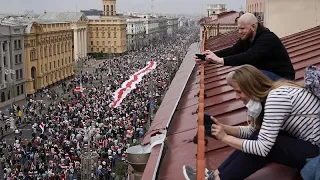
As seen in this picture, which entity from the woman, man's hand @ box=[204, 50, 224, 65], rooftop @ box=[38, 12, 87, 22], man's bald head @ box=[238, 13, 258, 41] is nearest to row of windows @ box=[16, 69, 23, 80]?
rooftop @ box=[38, 12, 87, 22]

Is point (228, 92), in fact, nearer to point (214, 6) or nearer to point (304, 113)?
point (304, 113)

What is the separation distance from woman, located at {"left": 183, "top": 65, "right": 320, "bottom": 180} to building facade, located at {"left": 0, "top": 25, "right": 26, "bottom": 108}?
4334 cm

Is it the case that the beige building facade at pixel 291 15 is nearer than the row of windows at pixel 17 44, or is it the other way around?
the beige building facade at pixel 291 15

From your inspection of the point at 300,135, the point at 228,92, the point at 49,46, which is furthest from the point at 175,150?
the point at 49,46

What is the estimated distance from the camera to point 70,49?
68.2 meters

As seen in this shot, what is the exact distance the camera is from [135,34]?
123000 mm

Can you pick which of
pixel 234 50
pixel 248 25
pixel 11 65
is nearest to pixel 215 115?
pixel 234 50

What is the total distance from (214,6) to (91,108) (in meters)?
60.3

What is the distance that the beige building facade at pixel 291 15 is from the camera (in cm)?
1661

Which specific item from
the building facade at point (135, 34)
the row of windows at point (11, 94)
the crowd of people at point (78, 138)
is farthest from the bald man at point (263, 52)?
the building facade at point (135, 34)

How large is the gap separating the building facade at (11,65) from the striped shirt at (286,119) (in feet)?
143

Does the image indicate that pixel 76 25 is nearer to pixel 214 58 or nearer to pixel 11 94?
pixel 11 94

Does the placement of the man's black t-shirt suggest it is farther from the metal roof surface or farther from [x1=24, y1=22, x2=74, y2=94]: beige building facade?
[x1=24, y1=22, x2=74, y2=94]: beige building facade

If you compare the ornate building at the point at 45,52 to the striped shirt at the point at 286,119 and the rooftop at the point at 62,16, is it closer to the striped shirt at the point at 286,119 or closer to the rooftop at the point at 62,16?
the rooftop at the point at 62,16
